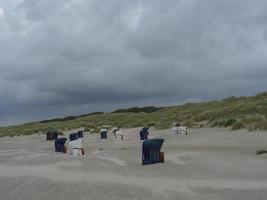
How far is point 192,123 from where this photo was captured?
44.8 meters

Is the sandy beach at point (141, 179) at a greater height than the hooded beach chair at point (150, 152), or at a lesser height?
lesser

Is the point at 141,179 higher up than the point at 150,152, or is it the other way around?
the point at 150,152

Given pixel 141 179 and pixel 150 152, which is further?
pixel 150 152

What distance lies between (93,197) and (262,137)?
16.9 metres

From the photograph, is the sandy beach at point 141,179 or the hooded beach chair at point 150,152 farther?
the hooded beach chair at point 150,152

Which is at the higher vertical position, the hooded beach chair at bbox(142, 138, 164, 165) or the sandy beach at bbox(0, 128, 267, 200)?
the hooded beach chair at bbox(142, 138, 164, 165)

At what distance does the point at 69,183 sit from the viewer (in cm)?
1298

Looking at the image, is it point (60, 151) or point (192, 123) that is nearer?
point (60, 151)

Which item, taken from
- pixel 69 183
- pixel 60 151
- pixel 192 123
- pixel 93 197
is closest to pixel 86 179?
pixel 69 183

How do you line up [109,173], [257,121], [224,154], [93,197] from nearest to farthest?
[93,197], [109,173], [224,154], [257,121]

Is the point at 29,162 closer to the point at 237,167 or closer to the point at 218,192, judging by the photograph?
the point at 237,167

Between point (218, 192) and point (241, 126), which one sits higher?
point (241, 126)

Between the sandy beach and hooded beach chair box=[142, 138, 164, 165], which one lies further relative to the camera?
hooded beach chair box=[142, 138, 164, 165]

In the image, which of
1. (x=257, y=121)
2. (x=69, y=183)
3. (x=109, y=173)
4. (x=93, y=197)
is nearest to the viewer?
(x=93, y=197)
